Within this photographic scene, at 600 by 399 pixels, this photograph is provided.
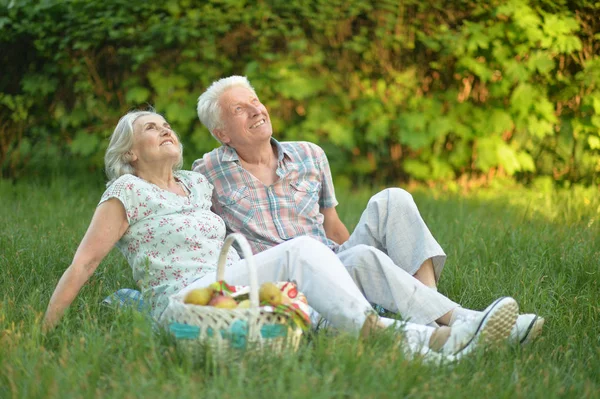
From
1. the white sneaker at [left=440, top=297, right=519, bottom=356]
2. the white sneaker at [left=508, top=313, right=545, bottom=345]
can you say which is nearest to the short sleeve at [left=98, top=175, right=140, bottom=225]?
the white sneaker at [left=440, top=297, right=519, bottom=356]

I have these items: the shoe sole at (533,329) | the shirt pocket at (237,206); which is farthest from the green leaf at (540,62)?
the shoe sole at (533,329)

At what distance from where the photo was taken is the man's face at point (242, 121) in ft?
12.2

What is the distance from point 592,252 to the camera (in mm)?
4102

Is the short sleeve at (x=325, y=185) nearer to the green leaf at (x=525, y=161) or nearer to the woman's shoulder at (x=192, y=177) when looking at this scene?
the woman's shoulder at (x=192, y=177)

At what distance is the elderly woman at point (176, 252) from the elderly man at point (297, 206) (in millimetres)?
212

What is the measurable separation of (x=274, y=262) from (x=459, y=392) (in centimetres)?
89

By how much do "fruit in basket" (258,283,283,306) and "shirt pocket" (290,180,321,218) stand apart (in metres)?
1.20

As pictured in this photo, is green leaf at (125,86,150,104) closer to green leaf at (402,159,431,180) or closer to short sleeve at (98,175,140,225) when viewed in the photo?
green leaf at (402,159,431,180)

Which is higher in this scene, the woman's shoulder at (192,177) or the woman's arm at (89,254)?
the woman's shoulder at (192,177)

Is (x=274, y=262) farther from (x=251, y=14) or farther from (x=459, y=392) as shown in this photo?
(x=251, y=14)

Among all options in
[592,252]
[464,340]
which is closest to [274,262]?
[464,340]

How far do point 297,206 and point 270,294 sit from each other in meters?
1.24

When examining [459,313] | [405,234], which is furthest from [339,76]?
[459,313]

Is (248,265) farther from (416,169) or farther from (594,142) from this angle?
(594,142)
